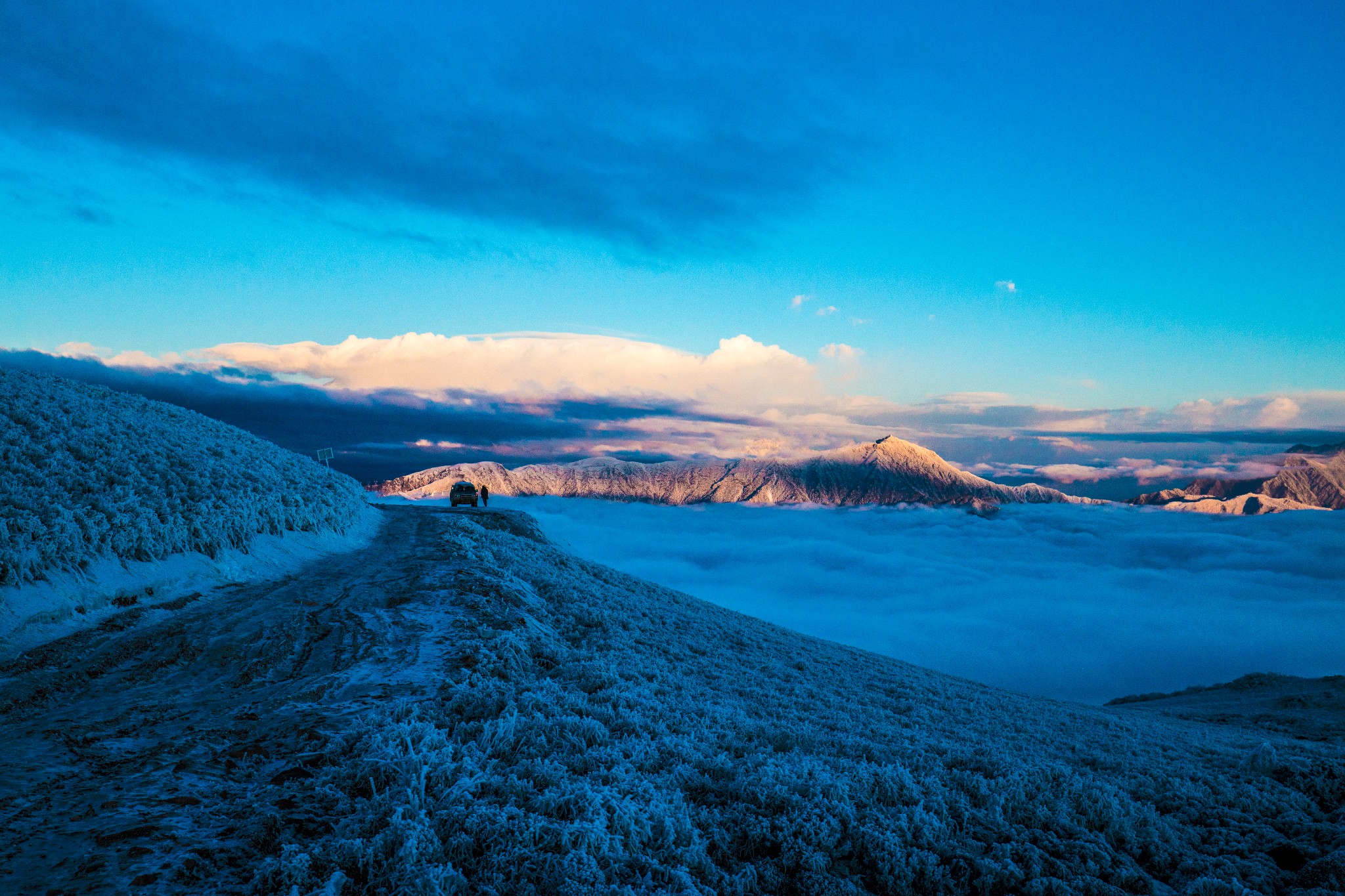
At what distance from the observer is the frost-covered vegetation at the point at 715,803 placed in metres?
4.33

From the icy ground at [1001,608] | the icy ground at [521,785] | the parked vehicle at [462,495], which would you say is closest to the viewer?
the icy ground at [521,785]

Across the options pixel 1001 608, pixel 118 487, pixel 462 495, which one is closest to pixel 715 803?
pixel 118 487

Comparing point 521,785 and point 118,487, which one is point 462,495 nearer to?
point 118,487

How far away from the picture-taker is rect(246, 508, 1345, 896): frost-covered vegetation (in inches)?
170

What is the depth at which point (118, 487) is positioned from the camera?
1425 cm

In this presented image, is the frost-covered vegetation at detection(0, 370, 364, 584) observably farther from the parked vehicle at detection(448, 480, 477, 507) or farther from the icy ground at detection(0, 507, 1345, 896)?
the parked vehicle at detection(448, 480, 477, 507)

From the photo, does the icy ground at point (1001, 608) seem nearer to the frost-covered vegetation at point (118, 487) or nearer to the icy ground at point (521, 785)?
the frost-covered vegetation at point (118, 487)

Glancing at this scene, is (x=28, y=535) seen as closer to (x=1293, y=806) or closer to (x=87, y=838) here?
(x=87, y=838)

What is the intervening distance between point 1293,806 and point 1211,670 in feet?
410

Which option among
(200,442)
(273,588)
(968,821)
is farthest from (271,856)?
(200,442)

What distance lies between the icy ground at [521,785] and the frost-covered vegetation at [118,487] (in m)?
2.76

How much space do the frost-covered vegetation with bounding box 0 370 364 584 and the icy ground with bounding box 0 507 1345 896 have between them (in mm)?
2758

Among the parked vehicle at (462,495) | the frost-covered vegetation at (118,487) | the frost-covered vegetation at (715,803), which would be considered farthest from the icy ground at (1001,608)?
the frost-covered vegetation at (715,803)

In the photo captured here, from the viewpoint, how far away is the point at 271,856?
4160 mm
